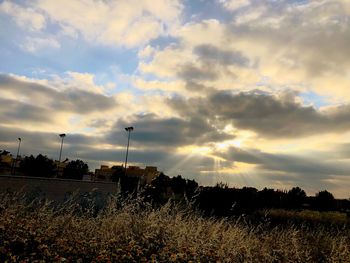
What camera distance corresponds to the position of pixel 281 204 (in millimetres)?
26719

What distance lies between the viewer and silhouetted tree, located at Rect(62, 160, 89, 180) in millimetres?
53894

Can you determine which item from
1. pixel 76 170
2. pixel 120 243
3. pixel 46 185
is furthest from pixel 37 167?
pixel 120 243

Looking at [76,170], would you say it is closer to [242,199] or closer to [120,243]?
[242,199]

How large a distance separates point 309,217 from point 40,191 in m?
13.0

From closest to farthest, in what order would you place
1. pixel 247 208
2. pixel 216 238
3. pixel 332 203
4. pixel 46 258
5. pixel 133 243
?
1. pixel 46 258
2. pixel 133 243
3. pixel 216 238
4. pixel 247 208
5. pixel 332 203

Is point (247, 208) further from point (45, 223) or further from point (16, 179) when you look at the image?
point (45, 223)

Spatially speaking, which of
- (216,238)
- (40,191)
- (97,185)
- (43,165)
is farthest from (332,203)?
(43,165)

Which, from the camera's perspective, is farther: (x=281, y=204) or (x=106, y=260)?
(x=281, y=204)

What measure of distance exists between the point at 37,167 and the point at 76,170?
9.18 m

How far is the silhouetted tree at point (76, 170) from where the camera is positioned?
5389 centimetres

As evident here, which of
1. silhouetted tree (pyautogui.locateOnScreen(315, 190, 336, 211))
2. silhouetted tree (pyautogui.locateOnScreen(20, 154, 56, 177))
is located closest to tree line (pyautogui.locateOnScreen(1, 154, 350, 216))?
silhouetted tree (pyautogui.locateOnScreen(315, 190, 336, 211))

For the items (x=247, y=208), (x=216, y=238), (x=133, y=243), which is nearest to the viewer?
(x=133, y=243)

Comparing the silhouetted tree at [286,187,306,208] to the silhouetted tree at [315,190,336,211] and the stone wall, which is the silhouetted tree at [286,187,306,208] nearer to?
the silhouetted tree at [315,190,336,211]

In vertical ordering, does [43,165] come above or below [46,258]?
above
